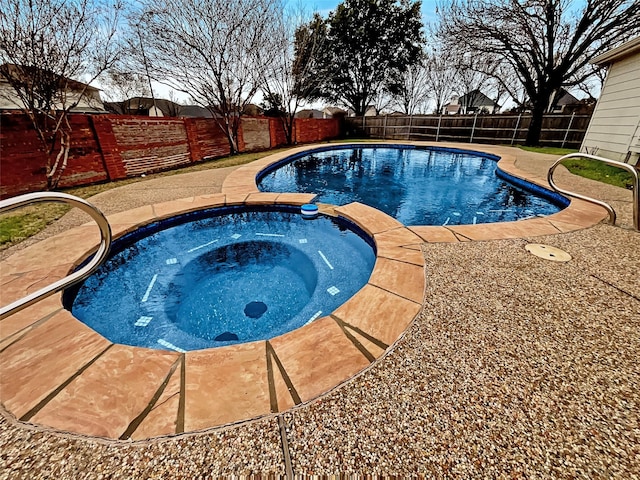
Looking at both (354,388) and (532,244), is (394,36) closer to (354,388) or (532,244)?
(532,244)

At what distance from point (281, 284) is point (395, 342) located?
1.87 m

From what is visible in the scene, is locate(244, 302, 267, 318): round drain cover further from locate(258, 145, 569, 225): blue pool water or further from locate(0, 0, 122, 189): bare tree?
locate(0, 0, 122, 189): bare tree

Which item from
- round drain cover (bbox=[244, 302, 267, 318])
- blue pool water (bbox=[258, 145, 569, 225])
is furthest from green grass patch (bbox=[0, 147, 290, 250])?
blue pool water (bbox=[258, 145, 569, 225])

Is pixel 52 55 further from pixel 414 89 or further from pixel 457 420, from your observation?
pixel 414 89

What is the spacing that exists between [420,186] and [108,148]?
8346 mm

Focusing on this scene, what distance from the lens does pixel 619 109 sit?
7703 millimetres

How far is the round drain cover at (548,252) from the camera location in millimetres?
2865

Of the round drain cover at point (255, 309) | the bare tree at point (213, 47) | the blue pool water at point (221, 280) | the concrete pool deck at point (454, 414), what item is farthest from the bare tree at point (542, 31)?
the round drain cover at point (255, 309)

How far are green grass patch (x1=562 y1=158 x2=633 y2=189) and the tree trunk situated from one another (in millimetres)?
4929

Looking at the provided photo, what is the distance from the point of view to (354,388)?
1.49 m

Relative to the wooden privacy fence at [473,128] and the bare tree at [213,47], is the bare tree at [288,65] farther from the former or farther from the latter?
the wooden privacy fence at [473,128]

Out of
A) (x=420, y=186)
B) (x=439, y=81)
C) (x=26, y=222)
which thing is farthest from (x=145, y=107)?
(x=439, y=81)

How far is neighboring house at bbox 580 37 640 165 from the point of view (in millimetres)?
7012

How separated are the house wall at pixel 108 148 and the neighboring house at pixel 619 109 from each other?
13.1 m
